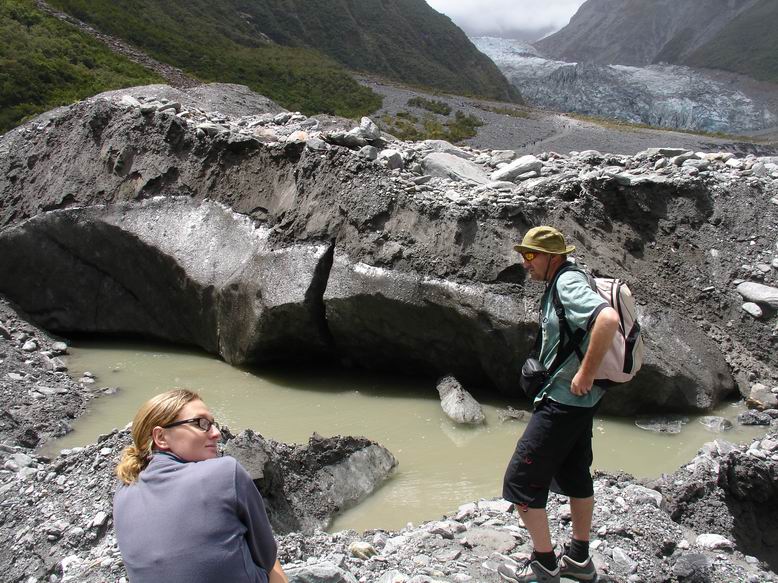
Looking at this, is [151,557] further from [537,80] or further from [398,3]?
[537,80]

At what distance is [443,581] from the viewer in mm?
3508

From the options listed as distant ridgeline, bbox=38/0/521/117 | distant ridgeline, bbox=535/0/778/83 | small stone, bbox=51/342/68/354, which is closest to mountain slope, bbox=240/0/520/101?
distant ridgeline, bbox=38/0/521/117

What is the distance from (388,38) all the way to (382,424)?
6050 cm

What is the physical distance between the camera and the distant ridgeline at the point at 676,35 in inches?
3610

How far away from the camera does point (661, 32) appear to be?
5246 inches

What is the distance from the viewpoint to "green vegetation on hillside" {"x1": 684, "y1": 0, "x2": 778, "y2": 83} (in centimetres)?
8644

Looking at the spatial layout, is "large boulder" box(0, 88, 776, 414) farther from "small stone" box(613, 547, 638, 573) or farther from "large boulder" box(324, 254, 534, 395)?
"small stone" box(613, 547, 638, 573)

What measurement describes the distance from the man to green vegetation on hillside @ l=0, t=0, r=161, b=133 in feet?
53.8

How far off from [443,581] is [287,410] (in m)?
4.28

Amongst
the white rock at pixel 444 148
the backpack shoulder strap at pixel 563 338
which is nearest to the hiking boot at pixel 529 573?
the backpack shoulder strap at pixel 563 338

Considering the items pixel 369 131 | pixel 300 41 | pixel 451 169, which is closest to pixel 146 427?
pixel 451 169

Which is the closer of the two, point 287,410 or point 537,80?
point 287,410

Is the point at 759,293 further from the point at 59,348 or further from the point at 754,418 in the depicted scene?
the point at 59,348

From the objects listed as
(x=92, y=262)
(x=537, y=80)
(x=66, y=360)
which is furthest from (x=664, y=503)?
(x=537, y=80)
